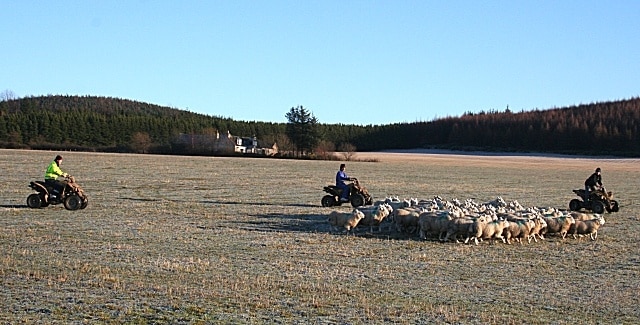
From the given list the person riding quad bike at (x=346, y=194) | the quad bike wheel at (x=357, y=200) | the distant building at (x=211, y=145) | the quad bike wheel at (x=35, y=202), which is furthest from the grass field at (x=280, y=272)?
the distant building at (x=211, y=145)

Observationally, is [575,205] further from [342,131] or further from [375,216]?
[342,131]

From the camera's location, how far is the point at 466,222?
61.2 feet

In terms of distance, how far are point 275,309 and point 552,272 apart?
6.57 meters

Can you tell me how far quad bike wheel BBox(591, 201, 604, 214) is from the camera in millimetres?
26828

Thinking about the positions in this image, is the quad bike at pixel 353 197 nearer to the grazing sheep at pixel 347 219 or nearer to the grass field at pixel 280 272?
the grass field at pixel 280 272

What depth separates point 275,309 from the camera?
10.9m

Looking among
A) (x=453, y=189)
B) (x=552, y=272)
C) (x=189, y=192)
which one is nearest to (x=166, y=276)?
(x=552, y=272)

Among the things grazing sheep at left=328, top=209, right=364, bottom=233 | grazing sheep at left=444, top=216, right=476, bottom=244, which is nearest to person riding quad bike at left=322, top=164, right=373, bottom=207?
grazing sheep at left=328, top=209, right=364, bottom=233

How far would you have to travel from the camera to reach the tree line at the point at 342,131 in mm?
105750

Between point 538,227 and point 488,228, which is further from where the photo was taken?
point 538,227

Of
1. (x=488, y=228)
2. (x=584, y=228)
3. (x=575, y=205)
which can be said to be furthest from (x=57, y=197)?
(x=575, y=205)

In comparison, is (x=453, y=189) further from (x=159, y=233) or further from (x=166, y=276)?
(x=166, y=276)

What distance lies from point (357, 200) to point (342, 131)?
124232mm

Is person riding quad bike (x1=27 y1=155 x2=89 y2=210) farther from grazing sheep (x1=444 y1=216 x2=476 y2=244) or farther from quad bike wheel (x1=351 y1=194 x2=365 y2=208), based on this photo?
grazing sheep (x1=444 y1=216 x2=476 y2=244)
